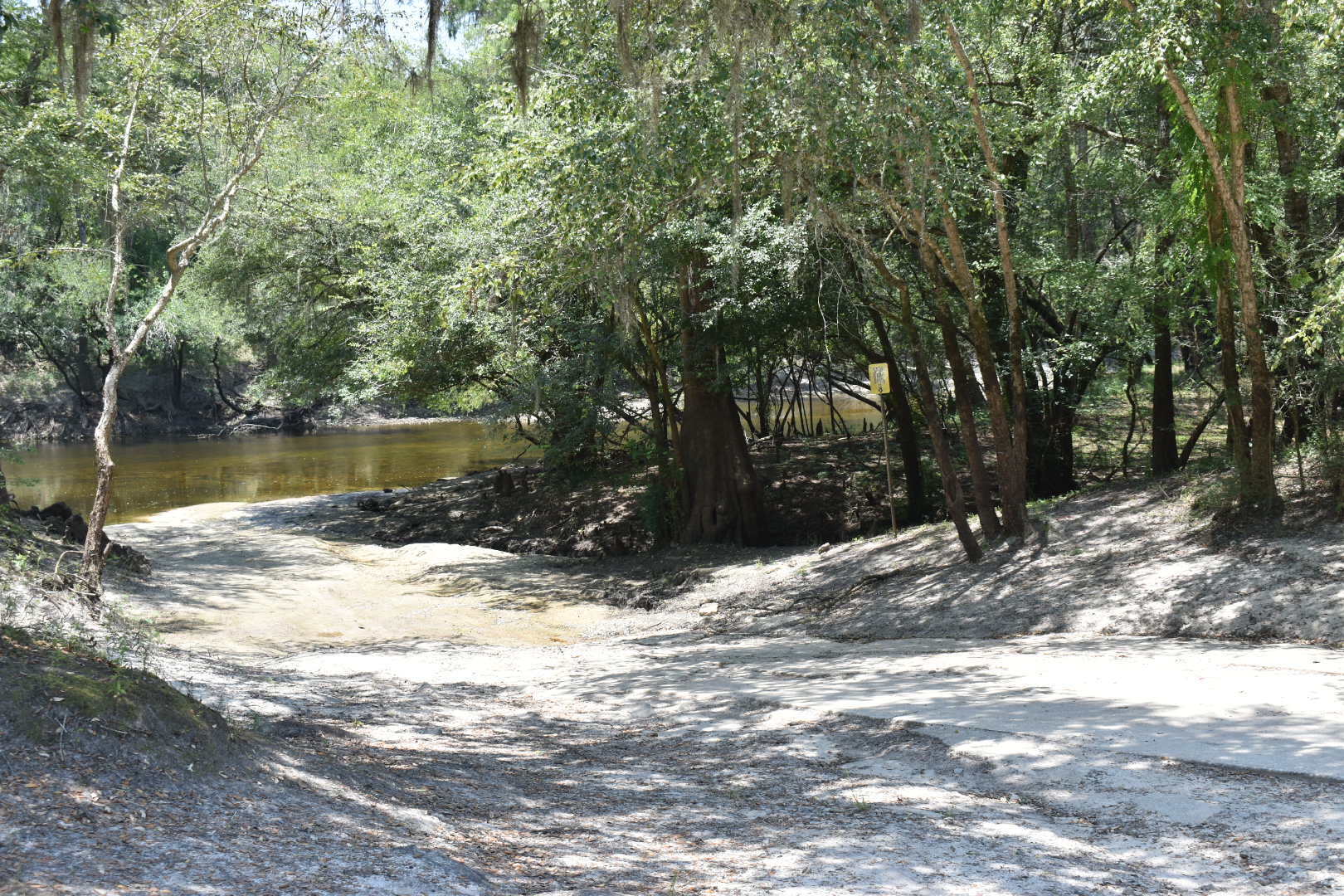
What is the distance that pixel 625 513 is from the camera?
2083 centimetres

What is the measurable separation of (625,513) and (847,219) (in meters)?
10.3

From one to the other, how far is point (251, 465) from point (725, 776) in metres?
33.2

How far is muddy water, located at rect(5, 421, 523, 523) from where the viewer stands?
1150 inches

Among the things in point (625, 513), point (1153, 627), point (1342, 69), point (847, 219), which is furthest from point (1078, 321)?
point (625, 513)

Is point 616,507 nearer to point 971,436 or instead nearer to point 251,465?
point 971,436

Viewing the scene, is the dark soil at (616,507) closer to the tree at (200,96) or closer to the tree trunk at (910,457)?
the tree trunk at (910,457)

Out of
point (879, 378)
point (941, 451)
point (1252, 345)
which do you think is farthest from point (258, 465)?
point (1252, 345)

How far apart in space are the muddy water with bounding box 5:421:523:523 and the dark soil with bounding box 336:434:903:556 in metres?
1.89

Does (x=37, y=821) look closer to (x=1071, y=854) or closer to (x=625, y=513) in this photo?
(x=1071, y=854)

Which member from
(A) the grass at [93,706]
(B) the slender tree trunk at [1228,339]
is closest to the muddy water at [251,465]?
(B) the slender tree trunk at [1228,339]

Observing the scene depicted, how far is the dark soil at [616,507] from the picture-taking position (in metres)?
18.9

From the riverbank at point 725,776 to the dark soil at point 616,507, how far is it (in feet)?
24.3

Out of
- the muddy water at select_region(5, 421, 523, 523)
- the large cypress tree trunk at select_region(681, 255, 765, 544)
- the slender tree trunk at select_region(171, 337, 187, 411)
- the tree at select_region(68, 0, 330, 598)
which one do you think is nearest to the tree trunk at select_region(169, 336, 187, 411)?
the slender tree trunk at select_region(171, 337, 187, 411)

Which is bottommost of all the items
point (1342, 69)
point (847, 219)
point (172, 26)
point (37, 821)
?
point (37, 821)
